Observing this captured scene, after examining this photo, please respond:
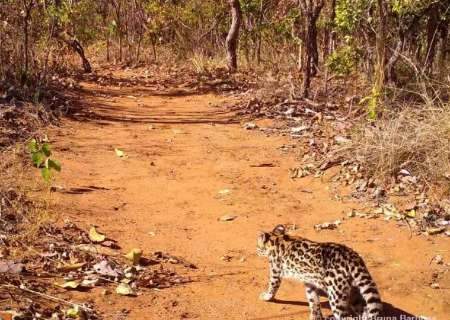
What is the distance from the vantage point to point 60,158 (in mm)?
7840

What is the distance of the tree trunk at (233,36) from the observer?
14.7m

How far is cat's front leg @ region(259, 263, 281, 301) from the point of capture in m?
4.57

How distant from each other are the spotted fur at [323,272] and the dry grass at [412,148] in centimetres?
246

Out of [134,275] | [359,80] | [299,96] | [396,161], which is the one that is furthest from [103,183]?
[359,80]

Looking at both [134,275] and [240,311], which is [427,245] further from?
[134,275]

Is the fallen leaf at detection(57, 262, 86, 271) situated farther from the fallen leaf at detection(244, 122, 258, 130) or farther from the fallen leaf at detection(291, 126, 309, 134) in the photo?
the fallen leaf at detection(244, 122, 258, 130)

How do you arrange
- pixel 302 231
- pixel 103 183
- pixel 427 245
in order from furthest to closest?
pixel 103 183
pixel 302 231
pixel 427 245

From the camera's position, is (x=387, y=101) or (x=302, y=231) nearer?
(x=302, y=231)

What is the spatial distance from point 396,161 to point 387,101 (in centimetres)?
151

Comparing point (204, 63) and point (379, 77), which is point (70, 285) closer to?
point (379, 77)

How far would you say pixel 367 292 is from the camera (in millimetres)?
3875

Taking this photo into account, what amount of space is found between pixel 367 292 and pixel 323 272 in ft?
1.16

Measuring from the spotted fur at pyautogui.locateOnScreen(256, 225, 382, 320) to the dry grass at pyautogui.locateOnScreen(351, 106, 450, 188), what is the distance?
2456mm

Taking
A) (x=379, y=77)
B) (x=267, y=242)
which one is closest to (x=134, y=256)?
(x=267, y=242)
